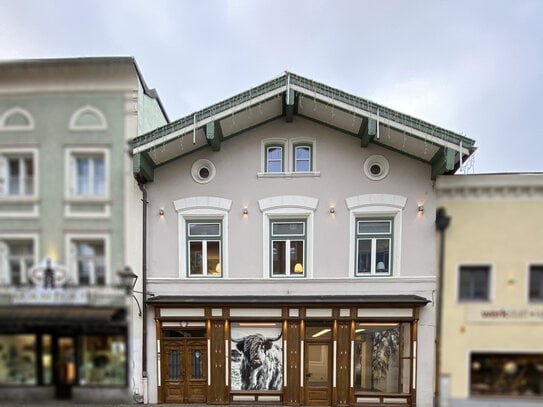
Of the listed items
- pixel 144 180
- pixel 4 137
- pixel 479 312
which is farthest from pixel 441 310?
pixel 144 180

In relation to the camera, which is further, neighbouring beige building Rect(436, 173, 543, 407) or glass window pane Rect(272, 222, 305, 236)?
glass window pane Rect(272, 222, 305, 236)

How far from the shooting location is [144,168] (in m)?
4.42

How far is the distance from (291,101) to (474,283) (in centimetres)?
335

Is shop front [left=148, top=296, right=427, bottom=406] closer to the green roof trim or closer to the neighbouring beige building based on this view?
the green roof trim

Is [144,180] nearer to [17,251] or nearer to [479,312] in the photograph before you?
[17,251]

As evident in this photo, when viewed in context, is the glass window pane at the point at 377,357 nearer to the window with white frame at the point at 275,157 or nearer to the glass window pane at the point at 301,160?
the glass window pane at the point at 301,160

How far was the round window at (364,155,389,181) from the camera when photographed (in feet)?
15.3

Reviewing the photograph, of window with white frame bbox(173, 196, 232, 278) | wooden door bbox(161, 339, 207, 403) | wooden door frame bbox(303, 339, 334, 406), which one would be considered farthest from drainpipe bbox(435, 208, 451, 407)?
wooden door bbox(161, 339, 207, 403)

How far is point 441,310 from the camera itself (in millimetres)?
1827

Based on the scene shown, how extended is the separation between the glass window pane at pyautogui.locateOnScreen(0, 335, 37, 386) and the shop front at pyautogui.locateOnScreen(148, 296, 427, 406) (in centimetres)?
313

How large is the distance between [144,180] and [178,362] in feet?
9.40

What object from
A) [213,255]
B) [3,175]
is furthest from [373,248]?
[3,175]

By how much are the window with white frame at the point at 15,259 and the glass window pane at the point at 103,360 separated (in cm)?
41

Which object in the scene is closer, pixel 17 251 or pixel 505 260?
pixel 17 251
